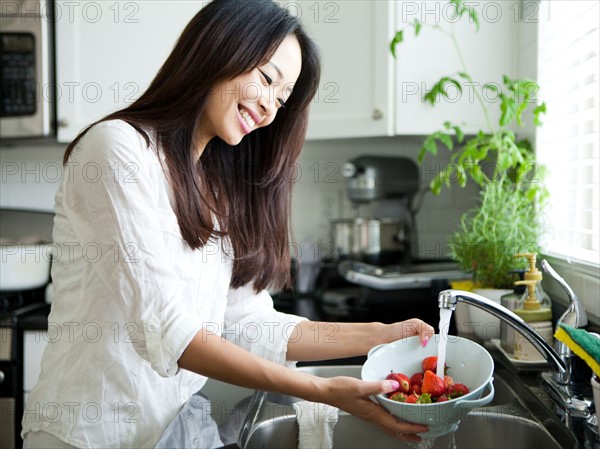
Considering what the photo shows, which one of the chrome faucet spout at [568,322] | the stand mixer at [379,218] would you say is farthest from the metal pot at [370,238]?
the chrome faucet spout at [568,322]

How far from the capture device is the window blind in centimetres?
142

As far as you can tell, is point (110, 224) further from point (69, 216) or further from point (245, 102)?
point (245, 102)

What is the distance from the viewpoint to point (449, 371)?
1018 mm

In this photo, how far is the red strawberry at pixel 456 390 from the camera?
0.90 meters

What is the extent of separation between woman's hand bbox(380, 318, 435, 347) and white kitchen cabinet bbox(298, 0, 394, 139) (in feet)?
3.15

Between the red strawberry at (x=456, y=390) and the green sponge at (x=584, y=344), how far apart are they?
15cm

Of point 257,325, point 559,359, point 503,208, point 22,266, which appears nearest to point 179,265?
point 257,325

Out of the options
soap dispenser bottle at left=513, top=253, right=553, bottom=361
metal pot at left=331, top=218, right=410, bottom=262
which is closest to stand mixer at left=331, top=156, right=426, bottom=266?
metal pot at left=331, top=218, right=410, bottom=262

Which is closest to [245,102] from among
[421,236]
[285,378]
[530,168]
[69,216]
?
[69,216]

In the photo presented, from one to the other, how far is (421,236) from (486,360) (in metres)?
1.49

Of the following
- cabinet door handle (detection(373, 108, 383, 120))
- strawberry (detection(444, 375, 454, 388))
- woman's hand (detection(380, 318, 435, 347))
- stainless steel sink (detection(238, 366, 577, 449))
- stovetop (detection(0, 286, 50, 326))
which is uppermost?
cabinet door handle (detection(373, 108, 383, 120))

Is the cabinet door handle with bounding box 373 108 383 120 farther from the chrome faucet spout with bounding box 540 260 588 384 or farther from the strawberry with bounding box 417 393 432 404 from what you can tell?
the strawberry with bounding box 417 393 432 404

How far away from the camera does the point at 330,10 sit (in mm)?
2062

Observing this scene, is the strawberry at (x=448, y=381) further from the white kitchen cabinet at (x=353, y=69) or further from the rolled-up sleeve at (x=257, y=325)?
the white kitchen cabinet at (x=353, y=69)
